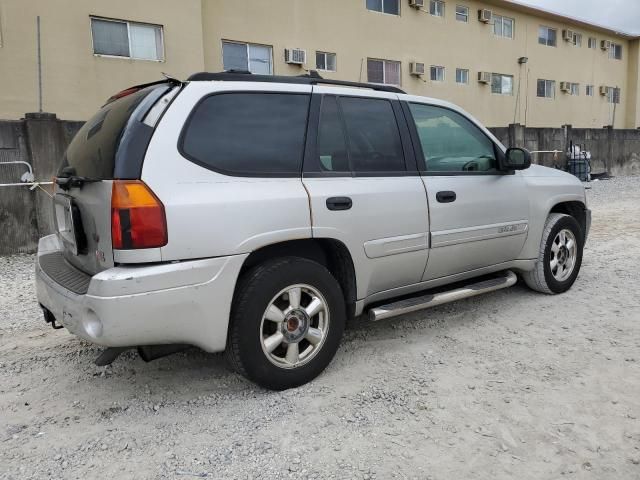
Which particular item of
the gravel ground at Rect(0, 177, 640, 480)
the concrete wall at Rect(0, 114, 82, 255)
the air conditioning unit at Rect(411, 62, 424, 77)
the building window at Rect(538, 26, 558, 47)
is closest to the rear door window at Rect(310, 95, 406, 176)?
the gravel ground at Rect(0, 177, 640, 480)

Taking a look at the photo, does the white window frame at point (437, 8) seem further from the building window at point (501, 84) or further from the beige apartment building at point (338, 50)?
the building window at point (501, 84)

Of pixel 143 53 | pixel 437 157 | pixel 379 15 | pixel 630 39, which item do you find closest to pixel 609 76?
pixel 630 39

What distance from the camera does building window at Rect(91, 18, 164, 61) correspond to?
39.4 ft

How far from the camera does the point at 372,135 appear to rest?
3.42 m

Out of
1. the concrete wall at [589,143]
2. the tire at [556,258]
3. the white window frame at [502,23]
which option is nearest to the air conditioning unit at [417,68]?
the concrete wall at [589,143]

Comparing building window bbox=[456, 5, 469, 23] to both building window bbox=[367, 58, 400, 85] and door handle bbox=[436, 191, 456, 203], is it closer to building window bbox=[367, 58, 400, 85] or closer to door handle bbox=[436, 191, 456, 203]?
building window bbox=[367, 58, 400, 85]

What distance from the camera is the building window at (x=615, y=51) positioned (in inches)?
1080

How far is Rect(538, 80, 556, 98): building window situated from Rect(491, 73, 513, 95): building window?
2513mm

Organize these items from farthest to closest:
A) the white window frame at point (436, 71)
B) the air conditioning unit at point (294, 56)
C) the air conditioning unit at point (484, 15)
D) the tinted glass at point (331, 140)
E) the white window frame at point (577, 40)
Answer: the white window frame at point (577, 40) → the air conditioning unit at point (484, 15) → the white window frame at point (436, 71) → the air conditioning unit at point (294, 56) → the tinted glass at point (331, 140)

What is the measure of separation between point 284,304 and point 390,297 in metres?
0.95

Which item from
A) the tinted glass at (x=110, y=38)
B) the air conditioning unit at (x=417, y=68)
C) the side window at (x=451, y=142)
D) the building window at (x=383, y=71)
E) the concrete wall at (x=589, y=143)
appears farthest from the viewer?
the air conditioning unit at (x=417, y=68)

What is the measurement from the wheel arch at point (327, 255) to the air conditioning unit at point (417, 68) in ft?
53.3

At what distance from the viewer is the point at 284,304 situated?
294 centimetres

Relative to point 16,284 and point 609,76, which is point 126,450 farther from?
point 609,76
